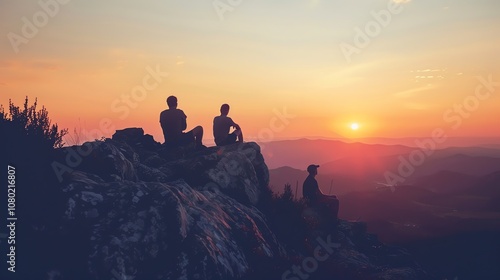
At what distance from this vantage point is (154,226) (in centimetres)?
752

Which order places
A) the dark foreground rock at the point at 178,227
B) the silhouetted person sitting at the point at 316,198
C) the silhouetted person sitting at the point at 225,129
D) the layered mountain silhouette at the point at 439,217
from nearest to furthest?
the dark foreground rock at the point at 178,227, the silhouetted person sitting at the point at 316,198, the silhouetted person sitting at the point at 225,129, the layered mountain silhouette at the point at 439,217

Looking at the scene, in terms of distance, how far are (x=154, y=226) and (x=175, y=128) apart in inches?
333

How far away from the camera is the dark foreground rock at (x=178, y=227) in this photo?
6.92 meters

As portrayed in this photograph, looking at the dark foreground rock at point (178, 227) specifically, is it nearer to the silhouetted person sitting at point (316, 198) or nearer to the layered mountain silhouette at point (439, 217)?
the silhouetted person sitting at point (316, 198)

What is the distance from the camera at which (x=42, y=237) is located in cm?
671

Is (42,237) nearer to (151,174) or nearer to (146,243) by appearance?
(146,243)

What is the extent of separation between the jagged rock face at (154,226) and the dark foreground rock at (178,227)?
2 cm

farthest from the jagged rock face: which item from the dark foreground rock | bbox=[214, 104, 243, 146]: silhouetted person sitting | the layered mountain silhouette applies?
bbox=[214, 104, 243, 146]: silhouetted person sitting

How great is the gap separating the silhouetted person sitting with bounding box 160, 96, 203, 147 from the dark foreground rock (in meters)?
1.61

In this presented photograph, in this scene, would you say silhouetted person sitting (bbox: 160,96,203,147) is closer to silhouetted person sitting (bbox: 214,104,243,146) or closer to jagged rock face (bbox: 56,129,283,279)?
silhouetted person sitting (bbox: 214,104,243,146)

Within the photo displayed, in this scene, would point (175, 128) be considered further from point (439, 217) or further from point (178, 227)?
point (439, 217)

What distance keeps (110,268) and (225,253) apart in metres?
2.45

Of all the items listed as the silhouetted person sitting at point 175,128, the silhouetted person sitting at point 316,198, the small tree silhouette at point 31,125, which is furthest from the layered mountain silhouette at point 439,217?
the small tree silhouette at point 31,125

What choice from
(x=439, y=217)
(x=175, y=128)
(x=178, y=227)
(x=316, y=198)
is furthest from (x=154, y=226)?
(x=439, y=217)
